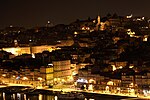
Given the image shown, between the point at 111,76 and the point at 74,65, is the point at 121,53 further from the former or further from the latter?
the point at 111,76

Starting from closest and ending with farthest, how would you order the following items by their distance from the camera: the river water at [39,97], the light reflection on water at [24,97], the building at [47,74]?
the river water at [39,97], the light reflection on water at [24,97], the building at [47,74]

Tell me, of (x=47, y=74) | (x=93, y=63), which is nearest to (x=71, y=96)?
(x=47, y=74)

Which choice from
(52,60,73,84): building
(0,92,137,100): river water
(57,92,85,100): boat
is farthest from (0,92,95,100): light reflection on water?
(52,60,73,84): building

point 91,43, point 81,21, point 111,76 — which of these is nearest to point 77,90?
point 111,76

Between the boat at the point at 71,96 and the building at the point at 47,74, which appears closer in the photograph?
the boat at the point at 71,96

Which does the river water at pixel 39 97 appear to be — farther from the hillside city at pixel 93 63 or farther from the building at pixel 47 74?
the building at pixel 47 74

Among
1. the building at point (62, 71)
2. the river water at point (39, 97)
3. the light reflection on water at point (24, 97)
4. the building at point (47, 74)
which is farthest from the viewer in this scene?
the building at point (62, 71)

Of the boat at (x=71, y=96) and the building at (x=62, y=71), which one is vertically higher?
the building at (x=62, y=71)

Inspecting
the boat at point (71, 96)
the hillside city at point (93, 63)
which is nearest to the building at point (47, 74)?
the hillside city at point (93, 63)

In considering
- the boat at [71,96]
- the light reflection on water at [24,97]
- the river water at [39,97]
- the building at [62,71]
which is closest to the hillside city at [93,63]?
the building at [62,71]

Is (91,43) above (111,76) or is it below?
above
